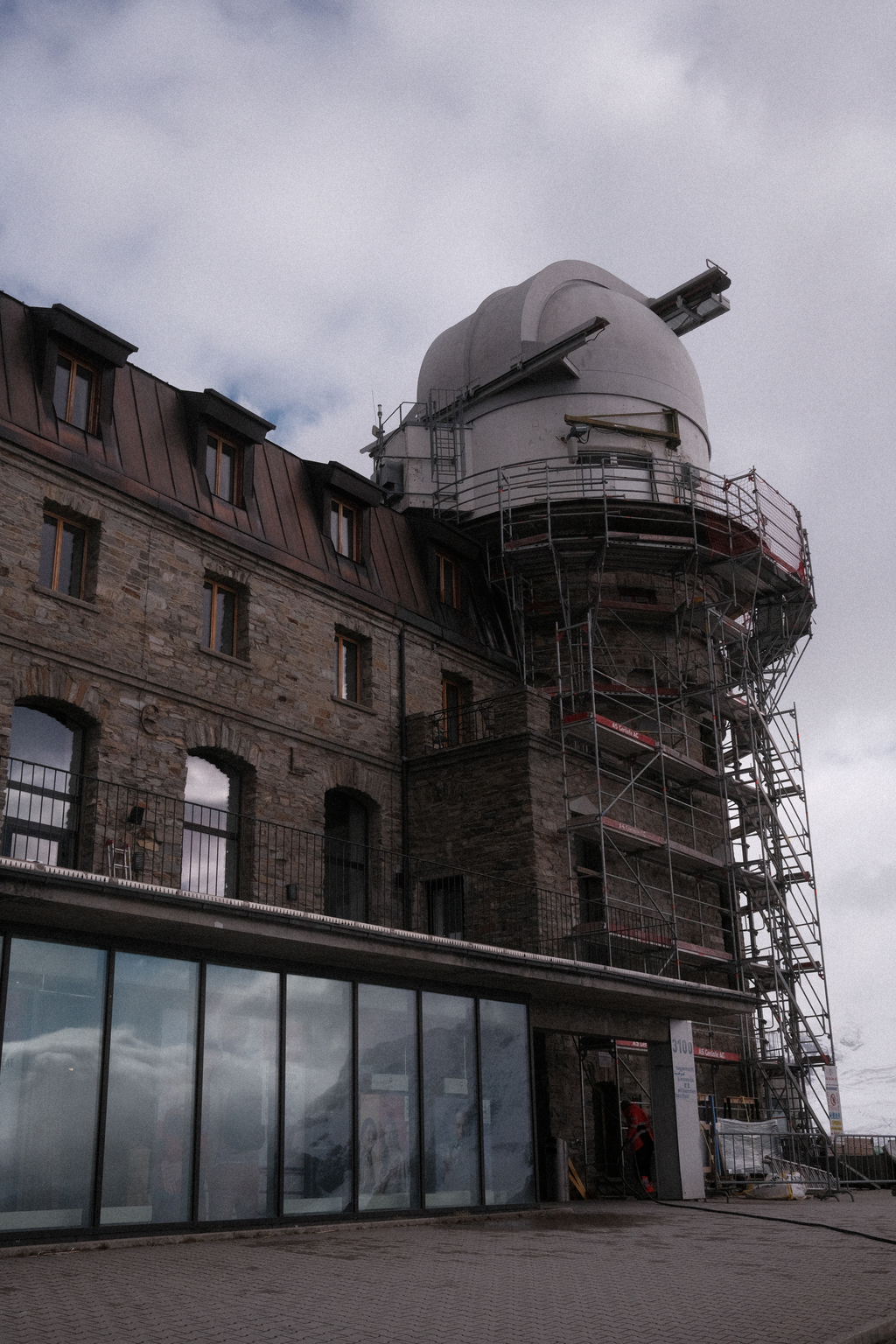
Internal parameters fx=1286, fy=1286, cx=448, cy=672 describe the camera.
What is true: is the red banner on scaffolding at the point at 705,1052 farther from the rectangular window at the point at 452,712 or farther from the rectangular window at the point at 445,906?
the rectangular window at the point at 452,712

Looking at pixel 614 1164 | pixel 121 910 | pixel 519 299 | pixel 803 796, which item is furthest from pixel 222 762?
pixel 519 299

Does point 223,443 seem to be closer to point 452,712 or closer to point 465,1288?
point 452,712

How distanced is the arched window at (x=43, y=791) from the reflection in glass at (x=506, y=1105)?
570cm

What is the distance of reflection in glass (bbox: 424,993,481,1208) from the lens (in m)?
14.6

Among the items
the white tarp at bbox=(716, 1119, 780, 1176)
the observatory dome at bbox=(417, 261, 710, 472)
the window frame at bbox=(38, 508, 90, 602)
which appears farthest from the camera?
the observatory dome at bbox=(417, 261, 710, 472)

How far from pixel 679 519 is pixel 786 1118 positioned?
37.1 feet

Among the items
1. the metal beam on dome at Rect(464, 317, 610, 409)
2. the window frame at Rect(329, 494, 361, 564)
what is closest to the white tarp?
the window frame at Rect(329, 494, 361, 564)

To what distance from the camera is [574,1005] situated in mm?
17875

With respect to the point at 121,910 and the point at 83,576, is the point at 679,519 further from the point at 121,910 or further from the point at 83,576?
the point at 121,910

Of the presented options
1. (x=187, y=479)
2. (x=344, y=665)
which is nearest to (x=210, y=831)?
(x=344, y=665)

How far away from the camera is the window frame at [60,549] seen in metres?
17.4

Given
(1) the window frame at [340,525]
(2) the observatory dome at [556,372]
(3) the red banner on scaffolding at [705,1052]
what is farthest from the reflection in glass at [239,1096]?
(2) the observatory dome at [556,372]

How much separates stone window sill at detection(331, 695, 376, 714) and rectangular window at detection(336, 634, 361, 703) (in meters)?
0.20

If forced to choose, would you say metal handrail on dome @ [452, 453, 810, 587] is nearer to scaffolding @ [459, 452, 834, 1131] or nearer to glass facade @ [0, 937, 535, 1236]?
scaffolding @ [459, 452, 834, 1131]
